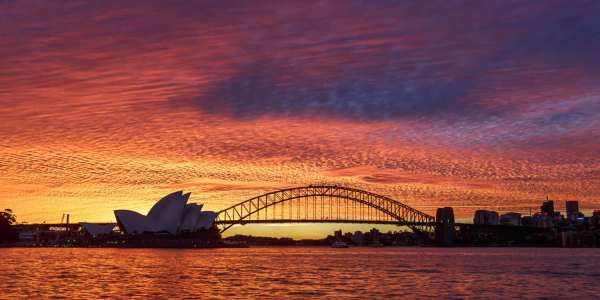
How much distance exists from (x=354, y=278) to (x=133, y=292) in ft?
76.2

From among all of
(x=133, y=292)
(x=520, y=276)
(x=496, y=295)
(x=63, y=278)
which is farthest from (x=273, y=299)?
(x=520, y=276)

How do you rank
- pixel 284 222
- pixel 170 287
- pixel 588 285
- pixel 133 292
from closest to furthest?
1. pixel 133 292
2. pixel 170 287
3. pixel 588 285
4. pixel 284 222

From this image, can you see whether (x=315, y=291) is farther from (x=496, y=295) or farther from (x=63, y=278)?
(x=63, y=278)

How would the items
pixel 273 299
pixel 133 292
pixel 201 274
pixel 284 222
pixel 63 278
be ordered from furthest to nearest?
1. pixel 284 222
2. pixel 201 274
3. pixel 63 278
4. pixel 133 292
5. pixel 273 299

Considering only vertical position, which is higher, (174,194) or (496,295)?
(174,194)

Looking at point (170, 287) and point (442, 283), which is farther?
point (442, 283)

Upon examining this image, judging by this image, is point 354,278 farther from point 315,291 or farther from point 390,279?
point 315,291

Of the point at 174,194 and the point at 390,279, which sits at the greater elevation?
the point at 174,194

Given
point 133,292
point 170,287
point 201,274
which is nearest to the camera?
point 133,292

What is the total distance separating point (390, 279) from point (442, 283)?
5.79 m

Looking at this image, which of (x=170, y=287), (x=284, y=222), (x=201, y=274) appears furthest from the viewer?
(x=284, y=222)

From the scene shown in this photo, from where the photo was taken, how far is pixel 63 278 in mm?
65188

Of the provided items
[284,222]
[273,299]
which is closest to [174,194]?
[284,222]

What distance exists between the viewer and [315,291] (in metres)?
52.2
